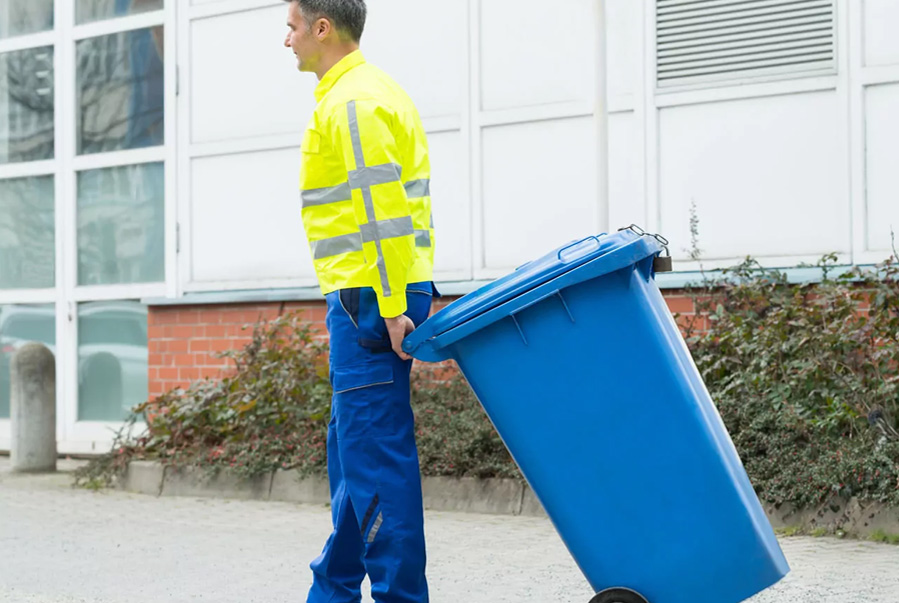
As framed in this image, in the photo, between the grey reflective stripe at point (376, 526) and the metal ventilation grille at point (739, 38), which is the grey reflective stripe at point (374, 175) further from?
the metal ventilation grille at point (739, 38)

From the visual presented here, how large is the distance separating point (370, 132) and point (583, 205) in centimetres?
450

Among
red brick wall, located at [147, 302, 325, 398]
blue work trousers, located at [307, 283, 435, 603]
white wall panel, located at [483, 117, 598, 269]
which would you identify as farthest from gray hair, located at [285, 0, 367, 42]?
red brick wall, located at [147, 302, 325, 398]

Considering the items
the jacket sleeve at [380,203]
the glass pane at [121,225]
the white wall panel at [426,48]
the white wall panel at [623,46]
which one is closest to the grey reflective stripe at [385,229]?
the jacket sleeve at [380,203]

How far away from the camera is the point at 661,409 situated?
11.1 feet

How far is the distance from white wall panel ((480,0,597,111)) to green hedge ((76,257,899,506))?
1.59 m

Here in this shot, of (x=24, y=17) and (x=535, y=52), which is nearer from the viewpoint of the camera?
(x=535, y=52)

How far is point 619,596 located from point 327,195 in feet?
4.47

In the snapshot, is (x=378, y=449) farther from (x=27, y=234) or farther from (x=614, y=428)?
(x=27, y=234)

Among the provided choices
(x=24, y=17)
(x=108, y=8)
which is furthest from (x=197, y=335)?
(x=24, y=17)

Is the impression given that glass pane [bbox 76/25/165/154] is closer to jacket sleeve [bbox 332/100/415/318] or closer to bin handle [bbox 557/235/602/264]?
jacket sleeve [bbox 332/100/415/318]

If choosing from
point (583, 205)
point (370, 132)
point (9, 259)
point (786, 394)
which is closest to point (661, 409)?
point (370, 132)

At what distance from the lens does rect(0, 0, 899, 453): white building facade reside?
7309 millimetres

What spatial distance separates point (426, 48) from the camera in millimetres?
8641

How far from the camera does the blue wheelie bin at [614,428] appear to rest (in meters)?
3.37
